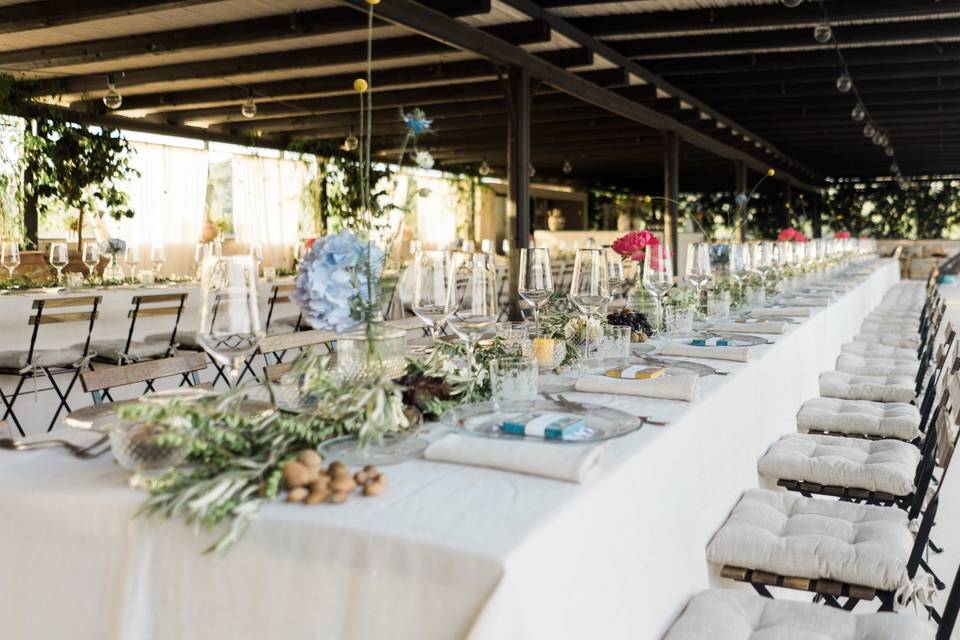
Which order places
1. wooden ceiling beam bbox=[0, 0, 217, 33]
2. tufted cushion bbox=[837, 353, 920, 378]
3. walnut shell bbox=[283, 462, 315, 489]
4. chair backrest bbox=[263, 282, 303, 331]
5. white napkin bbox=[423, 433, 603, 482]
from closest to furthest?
walnut shell bbox=[283, 462, 315, 489]
white napkin bbox=[423, 433, 603, 482]
tufted cushion bbox=[837, 353, 920, 378]
wooden ceiling beam bbox=[0, 0, 217, 33]
chair backrest bbox=[263, 282, 303, 331]

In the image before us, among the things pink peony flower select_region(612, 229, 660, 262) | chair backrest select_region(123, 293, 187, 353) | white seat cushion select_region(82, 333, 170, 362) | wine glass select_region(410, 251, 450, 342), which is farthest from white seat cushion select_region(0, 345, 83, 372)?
wine glass select_region(410, 251, 450, 342)

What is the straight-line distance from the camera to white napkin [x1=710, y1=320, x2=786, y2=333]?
310cm

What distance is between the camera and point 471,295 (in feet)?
5.40

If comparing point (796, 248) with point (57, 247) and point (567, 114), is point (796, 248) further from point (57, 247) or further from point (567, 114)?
point (567, 114)

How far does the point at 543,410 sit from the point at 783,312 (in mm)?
2554

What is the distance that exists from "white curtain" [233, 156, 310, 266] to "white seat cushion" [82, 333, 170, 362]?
28.0 feet

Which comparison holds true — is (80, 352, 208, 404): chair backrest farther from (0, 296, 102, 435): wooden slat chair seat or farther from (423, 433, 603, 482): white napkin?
(0, 296, 102, 435): wooden slat chair seat

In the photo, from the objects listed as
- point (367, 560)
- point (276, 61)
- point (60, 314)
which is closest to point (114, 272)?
point (60, 314)

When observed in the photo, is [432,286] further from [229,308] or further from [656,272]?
[656,272]

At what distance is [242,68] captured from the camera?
8789 millimetres

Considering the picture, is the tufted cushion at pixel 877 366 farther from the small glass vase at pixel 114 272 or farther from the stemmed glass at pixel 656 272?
the small glass vase at pixel 114 272

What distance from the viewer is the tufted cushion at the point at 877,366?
4223 millimetres

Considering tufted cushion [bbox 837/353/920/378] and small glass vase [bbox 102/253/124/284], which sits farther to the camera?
small glass vase [bbox 102/253/124/284]

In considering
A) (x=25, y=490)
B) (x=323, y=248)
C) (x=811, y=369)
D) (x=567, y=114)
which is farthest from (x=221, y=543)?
(x=567, y=114)
